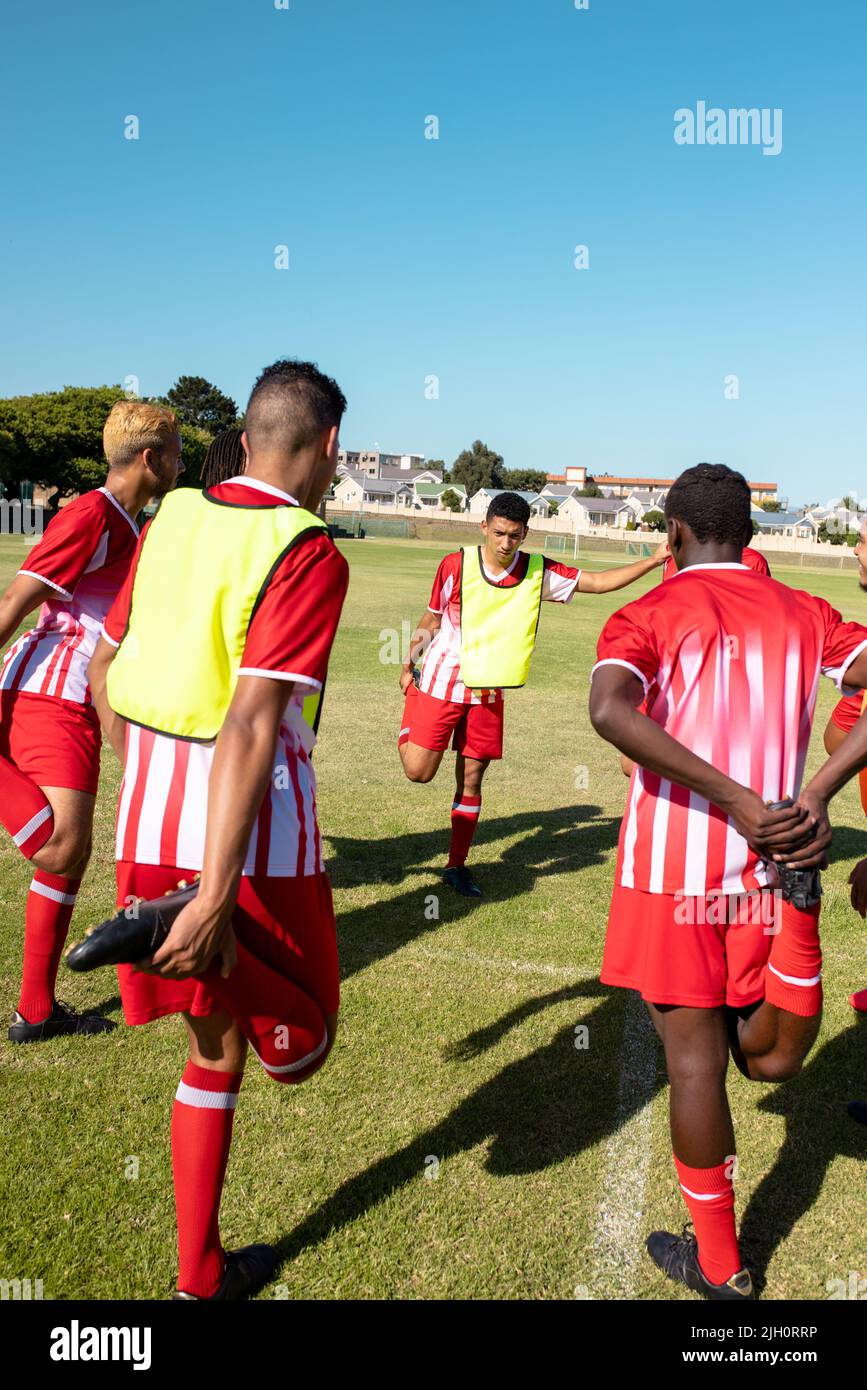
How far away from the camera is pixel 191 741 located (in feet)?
8.19

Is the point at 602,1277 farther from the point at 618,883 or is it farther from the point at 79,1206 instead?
the point at 79,1206

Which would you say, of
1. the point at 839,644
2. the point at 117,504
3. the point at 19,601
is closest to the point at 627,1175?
the point at 839,644

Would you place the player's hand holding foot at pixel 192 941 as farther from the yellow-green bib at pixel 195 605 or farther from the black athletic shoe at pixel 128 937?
the yellow-green bib at pixel 195 605

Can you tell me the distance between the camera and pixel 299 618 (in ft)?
7.38

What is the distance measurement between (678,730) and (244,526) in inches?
51.4

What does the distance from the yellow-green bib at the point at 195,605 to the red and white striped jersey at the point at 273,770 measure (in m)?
0.05

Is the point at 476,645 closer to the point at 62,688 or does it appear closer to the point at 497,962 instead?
the point at 497,962

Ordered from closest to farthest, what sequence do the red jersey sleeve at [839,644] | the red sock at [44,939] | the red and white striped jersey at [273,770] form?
the red and white striped jersey at [273,770] → the red jersey sleeve at [839,644] → the red sock at [44,939]

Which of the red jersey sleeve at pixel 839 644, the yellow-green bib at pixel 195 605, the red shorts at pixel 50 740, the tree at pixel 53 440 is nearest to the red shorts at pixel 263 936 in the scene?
the yellow-green bib at pixel 195 605

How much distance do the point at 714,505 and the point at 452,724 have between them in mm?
4036

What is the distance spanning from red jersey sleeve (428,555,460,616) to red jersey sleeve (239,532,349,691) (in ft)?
14.5

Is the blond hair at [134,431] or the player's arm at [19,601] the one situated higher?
the blond hair at [134,431]

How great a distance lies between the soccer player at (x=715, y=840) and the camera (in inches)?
105
